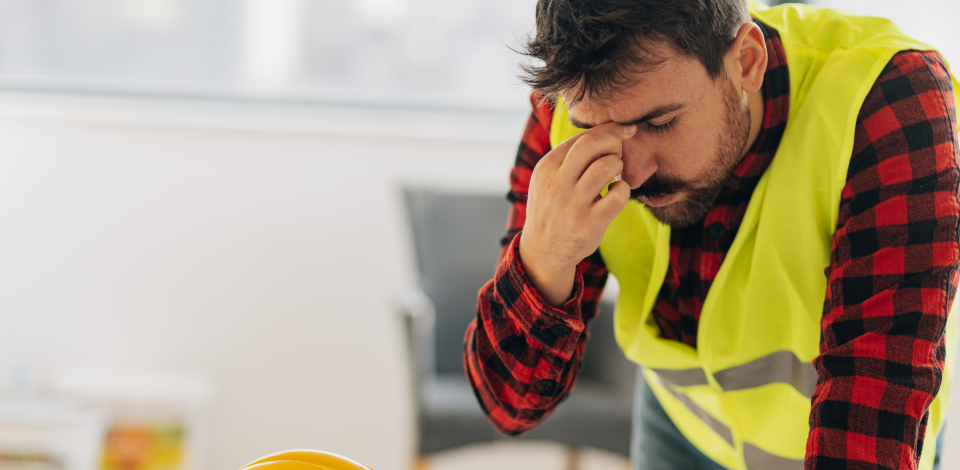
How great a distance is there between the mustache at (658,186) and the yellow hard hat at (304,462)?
0.49 meters

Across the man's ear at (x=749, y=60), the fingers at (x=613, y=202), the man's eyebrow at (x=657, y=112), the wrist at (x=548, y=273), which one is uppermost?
the man's ear at (x=749, y=60)

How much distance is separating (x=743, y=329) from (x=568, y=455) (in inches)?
48.3

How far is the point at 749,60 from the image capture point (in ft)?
2.71

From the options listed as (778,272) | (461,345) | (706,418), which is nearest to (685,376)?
(706,418)

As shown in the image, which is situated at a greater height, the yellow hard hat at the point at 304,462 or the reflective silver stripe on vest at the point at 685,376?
the yellow hard hat at the point at 304,462

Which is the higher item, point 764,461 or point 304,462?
point 304,462

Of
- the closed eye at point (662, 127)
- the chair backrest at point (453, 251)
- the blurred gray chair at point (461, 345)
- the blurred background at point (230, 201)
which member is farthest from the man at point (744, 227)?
the blurred background at point (230, 201)

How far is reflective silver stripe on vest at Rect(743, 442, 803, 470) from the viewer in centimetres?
90

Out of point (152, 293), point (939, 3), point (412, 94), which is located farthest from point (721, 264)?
point (152, 293)

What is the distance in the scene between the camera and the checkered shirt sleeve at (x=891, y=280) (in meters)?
0.65

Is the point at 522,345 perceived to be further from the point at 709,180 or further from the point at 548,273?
the point at 709,180

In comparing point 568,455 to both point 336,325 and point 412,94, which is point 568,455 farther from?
point 412,94

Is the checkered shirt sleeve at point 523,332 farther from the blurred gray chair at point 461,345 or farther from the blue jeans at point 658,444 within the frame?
the blurred gray chair at point 461,345

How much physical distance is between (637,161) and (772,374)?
32cm
